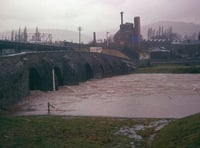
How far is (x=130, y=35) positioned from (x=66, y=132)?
6035cm

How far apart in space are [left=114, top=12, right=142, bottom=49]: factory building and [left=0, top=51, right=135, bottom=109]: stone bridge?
2028cm

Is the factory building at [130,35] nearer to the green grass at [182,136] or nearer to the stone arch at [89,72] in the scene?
the stone arch at [89,72]

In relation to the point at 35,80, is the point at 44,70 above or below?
above

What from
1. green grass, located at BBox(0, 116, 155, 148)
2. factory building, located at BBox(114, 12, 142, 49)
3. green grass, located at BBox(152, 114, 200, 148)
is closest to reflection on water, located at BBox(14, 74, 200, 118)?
green grass, located at BBox(0, 116, 155, 148)

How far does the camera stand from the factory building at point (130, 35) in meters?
69.8

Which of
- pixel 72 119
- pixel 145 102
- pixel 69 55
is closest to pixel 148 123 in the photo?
pixel 72 119

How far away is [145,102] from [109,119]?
689 centimetres

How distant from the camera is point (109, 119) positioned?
15.3 meters

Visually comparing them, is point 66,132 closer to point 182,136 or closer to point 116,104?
point 182,136

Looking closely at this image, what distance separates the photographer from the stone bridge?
69.8ft

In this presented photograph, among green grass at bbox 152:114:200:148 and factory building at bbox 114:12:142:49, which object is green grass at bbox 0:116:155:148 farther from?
factory building at bbox 114:12:142:49

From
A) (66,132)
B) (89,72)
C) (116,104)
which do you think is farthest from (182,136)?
(89,72)

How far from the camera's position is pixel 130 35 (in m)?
71.3

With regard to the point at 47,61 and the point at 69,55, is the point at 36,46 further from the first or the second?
the point at 47,61
